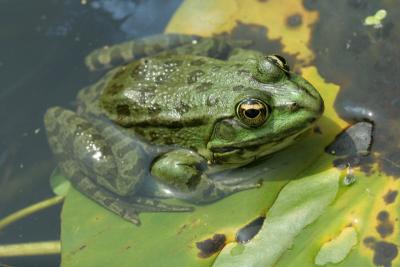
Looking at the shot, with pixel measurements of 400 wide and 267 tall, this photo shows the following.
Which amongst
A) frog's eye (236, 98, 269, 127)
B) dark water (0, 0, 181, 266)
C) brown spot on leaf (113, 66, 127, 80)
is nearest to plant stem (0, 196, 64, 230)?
dark water (0, 0, 181, 266)

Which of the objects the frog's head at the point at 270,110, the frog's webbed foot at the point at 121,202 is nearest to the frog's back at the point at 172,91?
the frog's head at the point at 270,110

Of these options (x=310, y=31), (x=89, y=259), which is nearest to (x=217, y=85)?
(x=310, y=31)

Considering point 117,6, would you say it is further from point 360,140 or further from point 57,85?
point 360,140

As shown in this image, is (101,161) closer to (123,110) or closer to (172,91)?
(123,110)

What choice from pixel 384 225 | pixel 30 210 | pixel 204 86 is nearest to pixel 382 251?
pixel 384 225

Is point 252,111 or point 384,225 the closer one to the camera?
point 384,225

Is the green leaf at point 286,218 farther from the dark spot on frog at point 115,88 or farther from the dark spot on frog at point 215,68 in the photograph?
the dark spot on frog at point 115,88

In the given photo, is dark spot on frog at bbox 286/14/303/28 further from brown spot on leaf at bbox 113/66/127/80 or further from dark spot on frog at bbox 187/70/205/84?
brown spot on leaf at bbox 113/66/127/80
